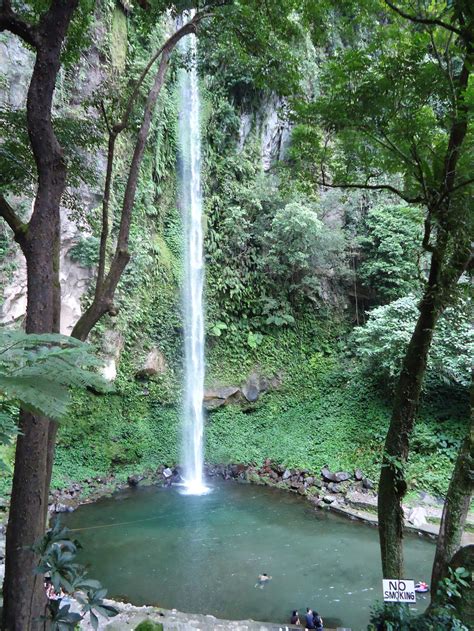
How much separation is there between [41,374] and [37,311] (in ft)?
4.39

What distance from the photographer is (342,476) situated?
1011 cm

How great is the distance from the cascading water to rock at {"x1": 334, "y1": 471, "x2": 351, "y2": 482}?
3.83 meters

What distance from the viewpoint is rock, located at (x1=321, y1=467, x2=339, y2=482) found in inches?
399

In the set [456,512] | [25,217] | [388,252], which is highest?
[388,252]

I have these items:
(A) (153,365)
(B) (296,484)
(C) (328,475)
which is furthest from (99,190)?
(C) (328,475)

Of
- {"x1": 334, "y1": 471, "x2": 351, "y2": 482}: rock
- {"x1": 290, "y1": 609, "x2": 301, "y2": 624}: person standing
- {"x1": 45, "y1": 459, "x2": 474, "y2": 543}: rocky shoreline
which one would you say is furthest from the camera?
{"x1": 334, "y1": 471, "x2": 351, "y2": 482}: rock

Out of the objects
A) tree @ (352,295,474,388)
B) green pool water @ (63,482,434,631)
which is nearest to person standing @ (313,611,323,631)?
green pool water @ (63,482,434,631)

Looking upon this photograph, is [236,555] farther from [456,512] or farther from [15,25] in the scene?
[15,25]

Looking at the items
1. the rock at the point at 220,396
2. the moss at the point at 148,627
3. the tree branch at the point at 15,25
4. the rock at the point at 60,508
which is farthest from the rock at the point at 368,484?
the tree branch at the point at 15,25

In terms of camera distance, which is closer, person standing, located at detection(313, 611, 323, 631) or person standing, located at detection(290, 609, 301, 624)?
person standing, located at detection(313, 611, 323, 631)

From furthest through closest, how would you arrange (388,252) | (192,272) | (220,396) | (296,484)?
(192,272) → (388,252) → (220,396) → (296,484)

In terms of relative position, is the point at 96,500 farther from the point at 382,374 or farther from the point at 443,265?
the point at 443,265

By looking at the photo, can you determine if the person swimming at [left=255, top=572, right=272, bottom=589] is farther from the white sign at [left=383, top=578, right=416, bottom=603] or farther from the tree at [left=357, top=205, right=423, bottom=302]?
the tree at [left=357, top=205, right=423, bottom=302]

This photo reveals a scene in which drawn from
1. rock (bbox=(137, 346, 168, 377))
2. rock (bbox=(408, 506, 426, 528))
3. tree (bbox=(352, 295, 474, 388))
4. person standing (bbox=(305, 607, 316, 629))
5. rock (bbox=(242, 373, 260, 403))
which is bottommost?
rock (bbox=(408, 506, 426, 528))
